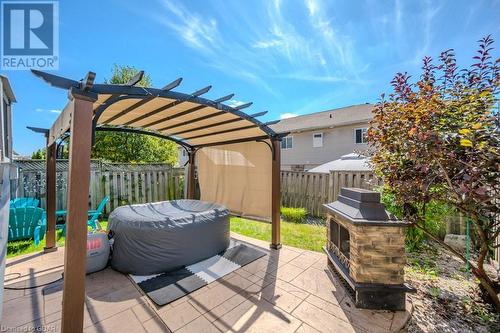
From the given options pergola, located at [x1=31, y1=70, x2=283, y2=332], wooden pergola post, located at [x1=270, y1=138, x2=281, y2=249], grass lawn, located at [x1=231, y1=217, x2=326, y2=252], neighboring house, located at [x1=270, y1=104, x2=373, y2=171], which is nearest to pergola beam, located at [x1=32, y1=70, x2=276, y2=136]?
pergola, located at [x1=31, y1=70, x2=283, y2=332]

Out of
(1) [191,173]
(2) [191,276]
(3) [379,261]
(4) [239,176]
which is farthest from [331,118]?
(2) [191,276]

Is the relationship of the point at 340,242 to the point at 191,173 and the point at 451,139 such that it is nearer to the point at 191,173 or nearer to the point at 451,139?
the point at 451,139

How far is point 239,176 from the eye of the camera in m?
5.84

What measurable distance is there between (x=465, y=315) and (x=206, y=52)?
7.43 m

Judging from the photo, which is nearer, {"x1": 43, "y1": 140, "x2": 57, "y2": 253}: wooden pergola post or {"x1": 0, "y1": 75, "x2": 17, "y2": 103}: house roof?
{"x1": 43, "y1": 140, "x2": 57, "y2": 253}: wooden pergola post

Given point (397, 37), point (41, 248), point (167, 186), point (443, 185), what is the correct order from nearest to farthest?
point (443, 185)
point (41, 248)
point (397, 37)
point (167, 186)

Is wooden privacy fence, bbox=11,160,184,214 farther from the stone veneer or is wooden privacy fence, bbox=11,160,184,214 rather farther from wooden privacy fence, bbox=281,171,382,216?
the stone veneer

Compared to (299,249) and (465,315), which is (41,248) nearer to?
(299,249)

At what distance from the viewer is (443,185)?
2357 millimetres

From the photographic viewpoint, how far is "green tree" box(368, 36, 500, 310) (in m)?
1.99

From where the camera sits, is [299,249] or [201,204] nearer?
[299,249]

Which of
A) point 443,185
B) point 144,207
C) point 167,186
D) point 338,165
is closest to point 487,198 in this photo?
point 443,185

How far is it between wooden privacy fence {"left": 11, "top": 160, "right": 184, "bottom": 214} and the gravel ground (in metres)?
7.64

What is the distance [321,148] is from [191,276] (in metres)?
12.9
